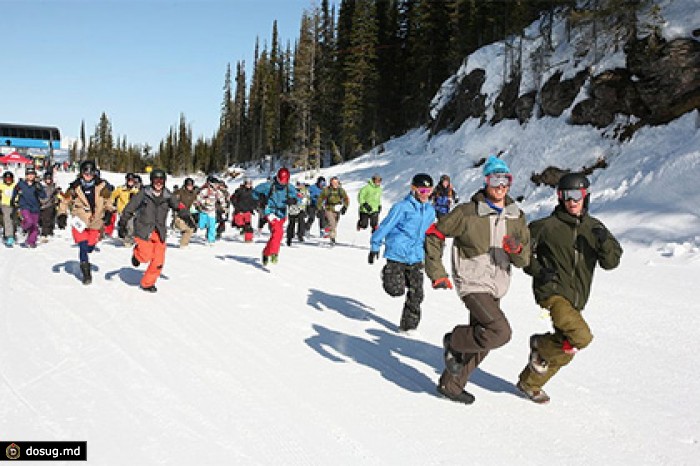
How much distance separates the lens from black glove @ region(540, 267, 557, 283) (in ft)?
14.3

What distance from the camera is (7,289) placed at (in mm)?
8734

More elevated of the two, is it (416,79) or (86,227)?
(416,79)

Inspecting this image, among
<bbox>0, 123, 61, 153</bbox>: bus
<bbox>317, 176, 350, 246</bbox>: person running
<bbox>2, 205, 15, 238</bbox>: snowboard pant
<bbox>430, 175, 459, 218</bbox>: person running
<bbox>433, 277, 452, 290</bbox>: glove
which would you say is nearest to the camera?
<bbox>433, 277, 452, 290</bbox>: glove

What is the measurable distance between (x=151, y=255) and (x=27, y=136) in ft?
204

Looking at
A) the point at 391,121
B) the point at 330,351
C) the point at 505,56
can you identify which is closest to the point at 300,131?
the point at 391,121

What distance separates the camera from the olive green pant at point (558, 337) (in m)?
4.29

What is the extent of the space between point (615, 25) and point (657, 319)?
1702cm

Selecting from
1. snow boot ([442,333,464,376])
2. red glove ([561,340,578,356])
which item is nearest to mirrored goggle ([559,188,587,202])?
red glove ([561,340,578,356])

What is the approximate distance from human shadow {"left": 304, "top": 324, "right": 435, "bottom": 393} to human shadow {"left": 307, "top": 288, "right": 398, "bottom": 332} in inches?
32.0

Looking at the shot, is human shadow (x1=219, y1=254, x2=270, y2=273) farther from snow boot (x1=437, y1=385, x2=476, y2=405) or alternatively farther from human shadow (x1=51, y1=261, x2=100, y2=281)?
snow boot (x1=437, y1=385, x2=476, y2=405)

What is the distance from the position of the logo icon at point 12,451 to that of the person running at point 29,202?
40.8 ft

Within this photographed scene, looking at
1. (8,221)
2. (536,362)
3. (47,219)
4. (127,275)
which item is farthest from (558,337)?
(47,219)

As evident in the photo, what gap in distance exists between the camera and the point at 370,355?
19.6ft

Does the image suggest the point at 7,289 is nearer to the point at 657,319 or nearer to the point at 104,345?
the point at 104,345
